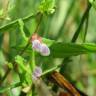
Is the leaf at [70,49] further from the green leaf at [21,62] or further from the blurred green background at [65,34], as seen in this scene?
the blurred green background at [65,34]

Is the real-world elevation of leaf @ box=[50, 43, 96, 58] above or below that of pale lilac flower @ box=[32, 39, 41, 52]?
below

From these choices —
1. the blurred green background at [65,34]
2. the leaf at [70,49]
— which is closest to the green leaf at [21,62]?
the leaf at [70,49]

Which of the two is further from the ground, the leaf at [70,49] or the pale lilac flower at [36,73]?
the leaf at [70,49]

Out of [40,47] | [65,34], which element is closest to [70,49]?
[40,47]

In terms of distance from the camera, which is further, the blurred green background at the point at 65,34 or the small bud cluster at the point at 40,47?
the blurred green background at the point at 65,34

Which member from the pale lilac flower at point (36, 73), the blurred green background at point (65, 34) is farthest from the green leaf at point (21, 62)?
the blurred green background at point (65, 34)

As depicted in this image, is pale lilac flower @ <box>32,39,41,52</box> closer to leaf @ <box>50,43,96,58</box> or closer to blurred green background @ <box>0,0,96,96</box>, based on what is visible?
leaf @ <box>50,43,96,58</box>

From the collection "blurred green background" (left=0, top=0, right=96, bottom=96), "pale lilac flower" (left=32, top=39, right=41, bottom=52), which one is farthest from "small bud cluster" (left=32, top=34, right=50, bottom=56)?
"blurred green background" (left=0, top=0, right=96, bottom=96)

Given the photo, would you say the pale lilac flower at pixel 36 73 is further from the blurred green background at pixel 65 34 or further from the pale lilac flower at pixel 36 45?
the blurred green background at pixel 65 34
